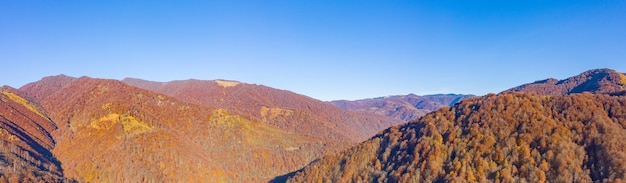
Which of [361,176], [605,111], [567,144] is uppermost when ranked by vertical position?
[605,111]

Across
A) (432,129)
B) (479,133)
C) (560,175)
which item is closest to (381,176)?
(432,129)

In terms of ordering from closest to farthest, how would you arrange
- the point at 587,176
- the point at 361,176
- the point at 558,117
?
the point at 587,176, the point at 558,117, the point at 361,176

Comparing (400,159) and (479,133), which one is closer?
(479,133)

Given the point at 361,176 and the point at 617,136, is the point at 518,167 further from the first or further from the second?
the point at 361,176

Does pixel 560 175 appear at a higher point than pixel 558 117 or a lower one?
lower

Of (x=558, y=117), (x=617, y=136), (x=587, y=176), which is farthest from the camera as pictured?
(x=558, y=117)
